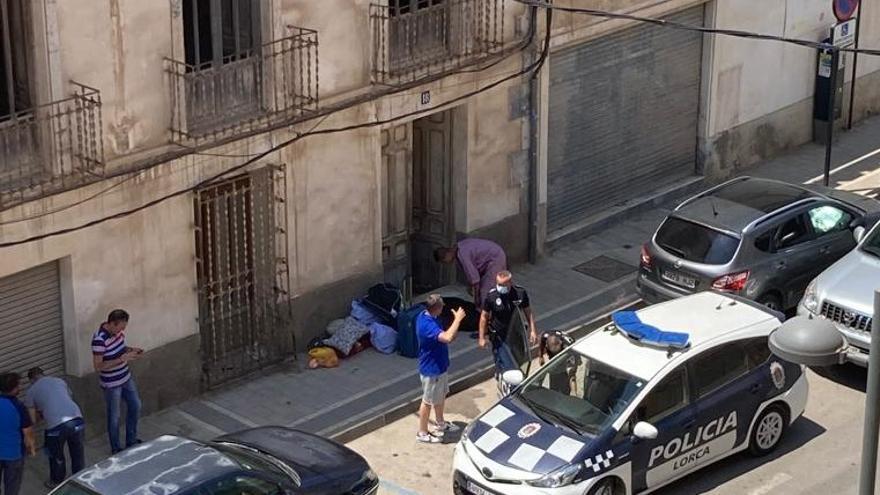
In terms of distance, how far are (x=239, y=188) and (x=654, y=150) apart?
320 inches

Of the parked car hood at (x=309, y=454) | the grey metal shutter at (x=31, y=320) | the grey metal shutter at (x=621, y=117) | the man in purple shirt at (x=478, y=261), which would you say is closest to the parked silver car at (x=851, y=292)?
the man in purple shirt at (x=478, y=261)

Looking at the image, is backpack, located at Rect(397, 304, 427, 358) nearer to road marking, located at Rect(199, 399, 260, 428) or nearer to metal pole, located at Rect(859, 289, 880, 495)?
road marking, located at Rect(199, 399, 260, 428)

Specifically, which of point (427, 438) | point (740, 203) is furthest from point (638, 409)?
point (740, 203)

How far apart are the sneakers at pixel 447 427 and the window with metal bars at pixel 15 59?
5.27 m

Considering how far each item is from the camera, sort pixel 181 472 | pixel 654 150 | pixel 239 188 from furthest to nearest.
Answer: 1. pixel 654 150
2. pixel 239 188
3. pixel 181 472

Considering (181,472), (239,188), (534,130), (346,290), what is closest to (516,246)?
(534,130)

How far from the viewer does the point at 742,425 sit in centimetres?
1559

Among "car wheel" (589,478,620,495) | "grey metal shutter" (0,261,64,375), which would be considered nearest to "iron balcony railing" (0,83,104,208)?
"grey metal shutter" (0,261,64,375)

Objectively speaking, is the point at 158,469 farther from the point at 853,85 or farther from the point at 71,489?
the point at 853,85

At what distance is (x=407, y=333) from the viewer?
18.5 metres

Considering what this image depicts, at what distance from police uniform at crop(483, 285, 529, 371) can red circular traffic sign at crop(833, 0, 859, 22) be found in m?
9.16

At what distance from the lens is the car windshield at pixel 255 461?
13.4 metres

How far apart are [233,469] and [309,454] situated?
→ 1.21m

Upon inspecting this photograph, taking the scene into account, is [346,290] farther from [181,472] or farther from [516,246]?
[181,472]
